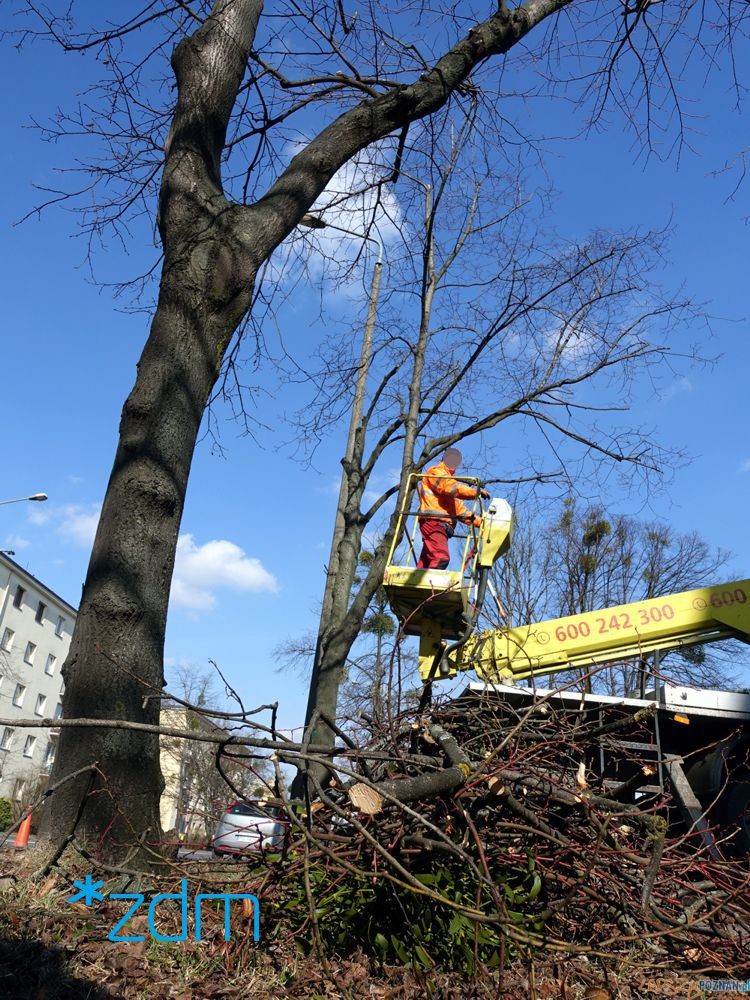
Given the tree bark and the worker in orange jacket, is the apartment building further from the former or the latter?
the tree bark

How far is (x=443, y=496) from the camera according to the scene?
8.28 metres

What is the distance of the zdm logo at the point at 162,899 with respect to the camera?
3307mm

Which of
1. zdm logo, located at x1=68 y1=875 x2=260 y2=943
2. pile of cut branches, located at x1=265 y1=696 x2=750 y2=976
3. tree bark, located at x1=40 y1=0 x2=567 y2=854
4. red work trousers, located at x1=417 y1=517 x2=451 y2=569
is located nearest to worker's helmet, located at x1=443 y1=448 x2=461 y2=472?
red work trousers, located at x1=417 y1=517 x2=451 y2=569

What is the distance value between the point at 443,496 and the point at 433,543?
18.1 inches

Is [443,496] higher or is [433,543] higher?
[443,496]

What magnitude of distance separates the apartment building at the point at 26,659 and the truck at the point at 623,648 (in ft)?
126

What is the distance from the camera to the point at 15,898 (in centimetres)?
331

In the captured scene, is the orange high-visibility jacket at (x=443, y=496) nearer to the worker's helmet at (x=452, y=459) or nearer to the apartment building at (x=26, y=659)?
the worker's helmet at (x=452, y=459)

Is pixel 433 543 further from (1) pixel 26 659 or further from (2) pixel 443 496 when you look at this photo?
(1) pixel 26 659

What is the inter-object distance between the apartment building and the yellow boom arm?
38391 mm

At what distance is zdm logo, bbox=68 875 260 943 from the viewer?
3.31 m

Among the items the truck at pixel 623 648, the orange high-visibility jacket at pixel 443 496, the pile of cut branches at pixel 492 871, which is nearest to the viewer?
the pile of cut branches at pixel 492 871

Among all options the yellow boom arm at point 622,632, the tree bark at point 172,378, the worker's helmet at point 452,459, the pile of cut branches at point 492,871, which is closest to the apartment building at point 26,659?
the worker's helmet at point 452,459

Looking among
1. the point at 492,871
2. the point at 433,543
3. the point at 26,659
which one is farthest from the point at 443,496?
the point at 26,659
